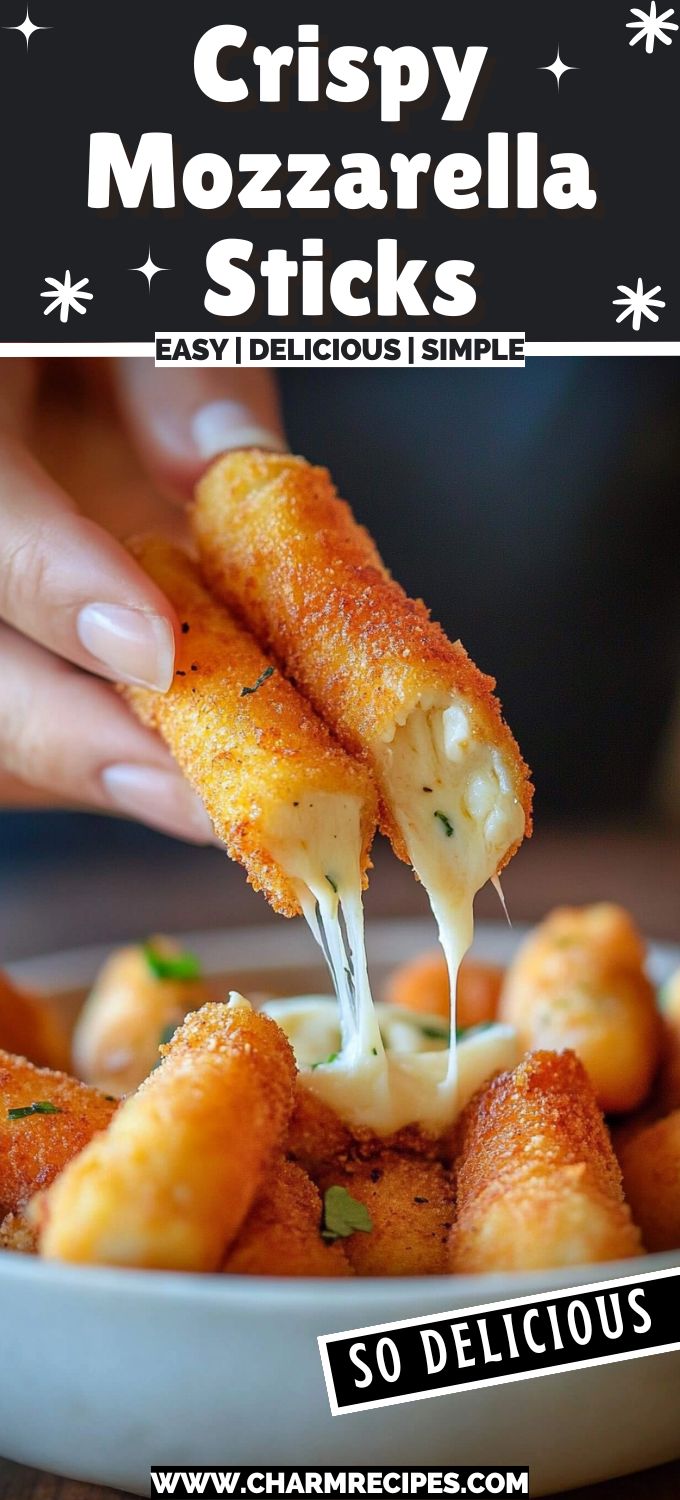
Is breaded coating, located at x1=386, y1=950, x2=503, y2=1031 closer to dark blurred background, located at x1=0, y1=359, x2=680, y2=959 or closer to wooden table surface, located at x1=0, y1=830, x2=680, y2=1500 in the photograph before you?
dark blurred background, located at x1=0, y1=359, x2=680, y2=959

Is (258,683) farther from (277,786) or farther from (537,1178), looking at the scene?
(537,1178)

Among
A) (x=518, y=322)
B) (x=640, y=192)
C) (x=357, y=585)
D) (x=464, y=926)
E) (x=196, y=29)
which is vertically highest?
(x=196, y=29)

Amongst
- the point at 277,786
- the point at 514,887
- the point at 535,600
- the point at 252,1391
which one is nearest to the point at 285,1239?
the point at 252,1391

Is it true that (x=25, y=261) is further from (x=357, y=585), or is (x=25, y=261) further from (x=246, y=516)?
(x=357, y=585)

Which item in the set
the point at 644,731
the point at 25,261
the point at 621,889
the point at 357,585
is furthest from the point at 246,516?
the point at 644,731

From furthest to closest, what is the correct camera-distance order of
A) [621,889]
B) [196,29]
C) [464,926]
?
[621,889] → [196,29] → [464,926]

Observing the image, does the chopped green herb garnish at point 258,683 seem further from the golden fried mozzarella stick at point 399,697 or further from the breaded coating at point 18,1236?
the breaded coating at point 18,1236

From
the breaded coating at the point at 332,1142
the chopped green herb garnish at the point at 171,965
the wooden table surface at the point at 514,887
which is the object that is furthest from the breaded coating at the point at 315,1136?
the wooden table surface at the point at 514,887
